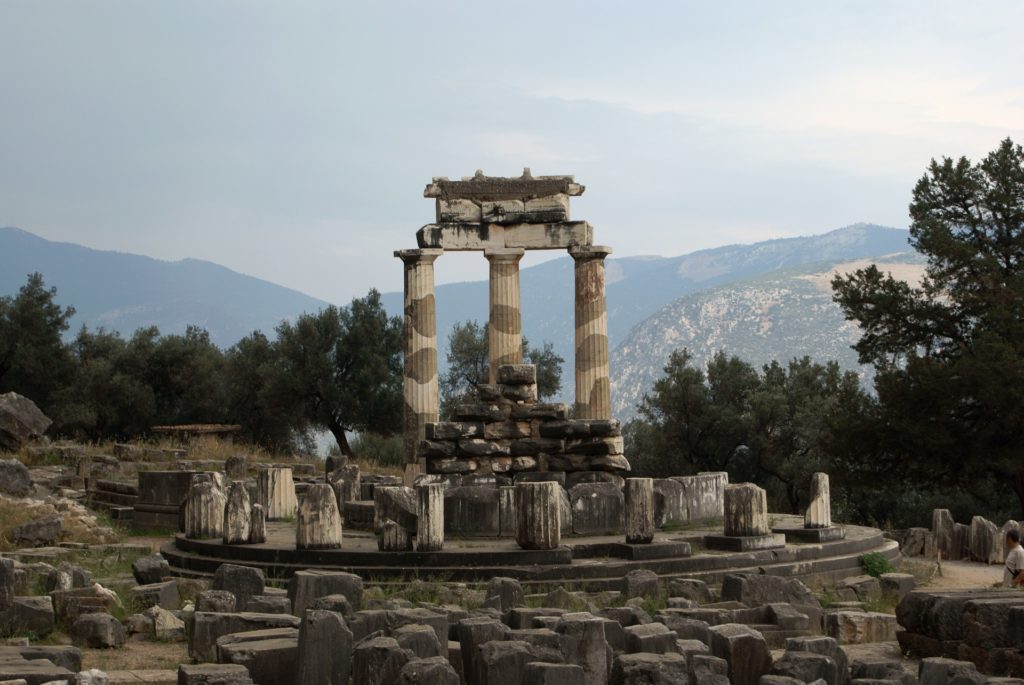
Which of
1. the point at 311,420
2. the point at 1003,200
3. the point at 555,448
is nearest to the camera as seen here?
the point at 555,448

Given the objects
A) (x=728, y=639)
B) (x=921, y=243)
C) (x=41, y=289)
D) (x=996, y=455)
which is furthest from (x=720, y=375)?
(x=728, y=639)

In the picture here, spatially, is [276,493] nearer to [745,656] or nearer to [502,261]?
[502,261]

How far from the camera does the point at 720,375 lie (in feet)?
134

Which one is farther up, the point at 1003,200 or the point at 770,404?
the point at 1003,200

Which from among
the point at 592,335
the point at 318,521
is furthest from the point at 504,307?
the point at 318,521

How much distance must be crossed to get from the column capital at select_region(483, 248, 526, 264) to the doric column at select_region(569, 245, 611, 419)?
1087 mm

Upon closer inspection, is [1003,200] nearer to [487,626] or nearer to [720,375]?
[720,375]

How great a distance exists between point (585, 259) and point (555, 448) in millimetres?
8728

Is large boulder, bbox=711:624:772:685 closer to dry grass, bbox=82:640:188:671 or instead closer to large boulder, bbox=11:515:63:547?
dry grass, bbox=82:640:188:671

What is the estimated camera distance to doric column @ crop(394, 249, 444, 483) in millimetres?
28391

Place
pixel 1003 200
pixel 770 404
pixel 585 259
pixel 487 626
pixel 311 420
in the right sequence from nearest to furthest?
pixel 487 626 < pixel 585 259 < pixel 1003 200 < pixel 770 404 < pixel 311 420

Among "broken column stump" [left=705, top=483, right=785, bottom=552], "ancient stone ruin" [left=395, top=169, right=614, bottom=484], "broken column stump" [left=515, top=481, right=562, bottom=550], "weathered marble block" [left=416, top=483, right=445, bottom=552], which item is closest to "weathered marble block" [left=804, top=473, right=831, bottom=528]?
"broken column stump" [left=705, top=483, right=785, bottom=552]

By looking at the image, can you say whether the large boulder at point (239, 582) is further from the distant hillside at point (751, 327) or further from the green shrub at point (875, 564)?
the distant hillside at point (751, 327)

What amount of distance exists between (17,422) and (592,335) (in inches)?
499
